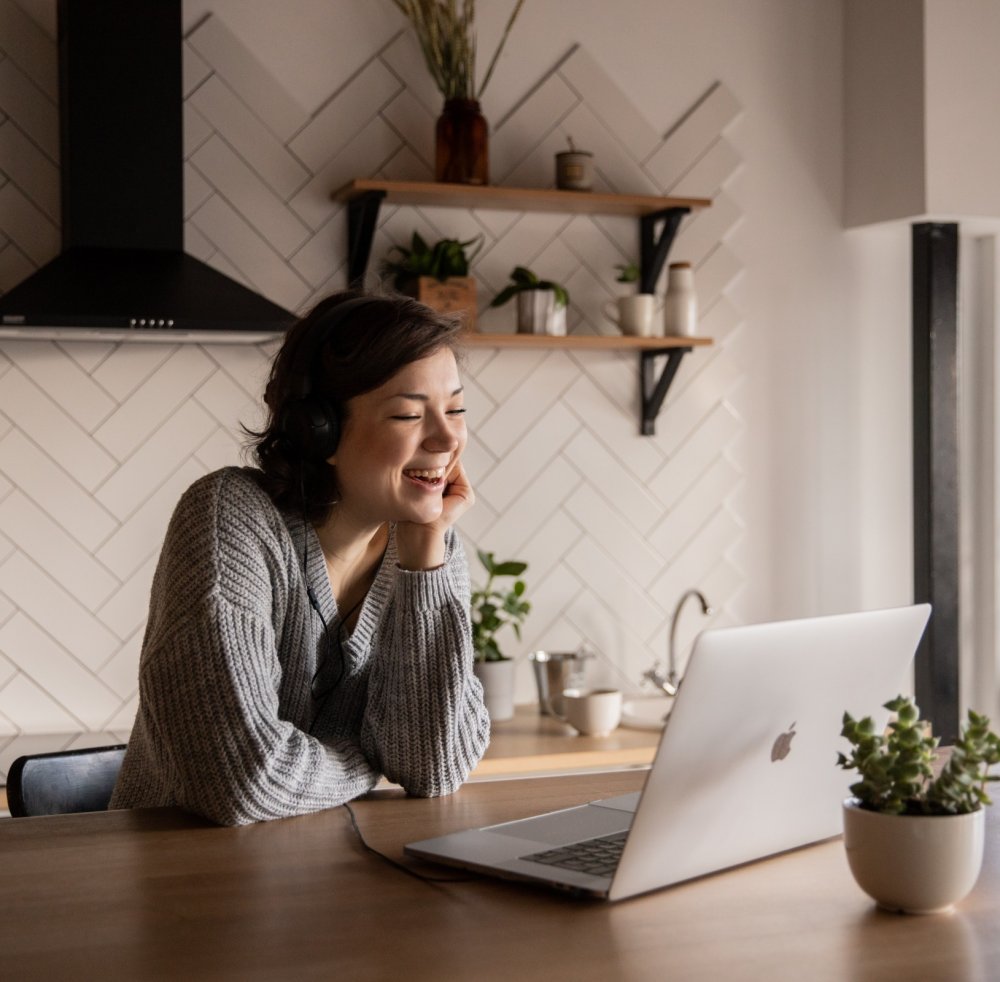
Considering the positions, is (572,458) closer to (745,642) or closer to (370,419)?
(370,419)

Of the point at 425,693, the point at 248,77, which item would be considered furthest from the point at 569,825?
the point at 248,77

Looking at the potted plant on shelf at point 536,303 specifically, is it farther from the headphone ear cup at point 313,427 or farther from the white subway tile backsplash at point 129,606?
the headphone ear cup at point 313,427

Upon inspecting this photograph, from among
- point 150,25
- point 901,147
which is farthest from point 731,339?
point 150,25

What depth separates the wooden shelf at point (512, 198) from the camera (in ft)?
9.90

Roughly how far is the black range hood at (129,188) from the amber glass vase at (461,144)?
590 millimetres

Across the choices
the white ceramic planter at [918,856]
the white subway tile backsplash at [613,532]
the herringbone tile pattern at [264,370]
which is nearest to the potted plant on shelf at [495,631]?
the herringbone tile pattern at [264,370]

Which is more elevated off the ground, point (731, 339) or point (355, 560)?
point (731, 339)

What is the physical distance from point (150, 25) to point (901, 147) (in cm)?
183

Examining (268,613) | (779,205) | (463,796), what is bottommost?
(463,796)

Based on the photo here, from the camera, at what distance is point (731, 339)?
11.6 ft

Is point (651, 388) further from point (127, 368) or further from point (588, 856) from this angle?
point (588, 856)

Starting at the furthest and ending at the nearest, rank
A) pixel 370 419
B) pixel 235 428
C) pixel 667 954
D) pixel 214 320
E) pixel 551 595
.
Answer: pixel 551 595 → pixel 235 428 → pixel 214 320 → pixel 370 419 → pixel 667 954

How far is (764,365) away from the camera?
3.58m

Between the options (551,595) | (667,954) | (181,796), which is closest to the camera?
(667,954)
